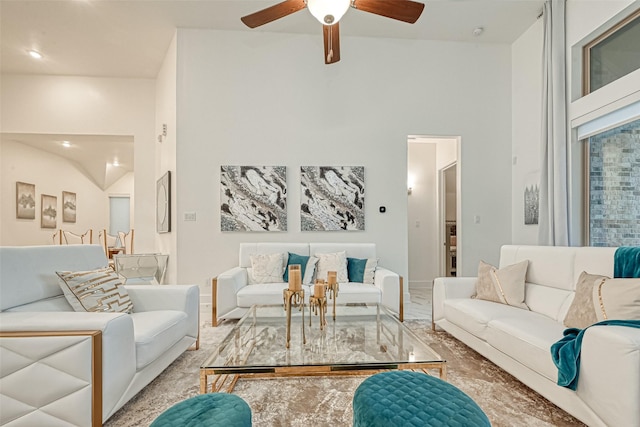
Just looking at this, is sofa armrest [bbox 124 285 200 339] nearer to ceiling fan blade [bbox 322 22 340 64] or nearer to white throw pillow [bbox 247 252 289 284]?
white throw pillow [bbox 247 252 289 284]

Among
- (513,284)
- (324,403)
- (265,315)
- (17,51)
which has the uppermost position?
(17,51)

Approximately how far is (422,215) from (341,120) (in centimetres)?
238

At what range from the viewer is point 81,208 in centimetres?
801

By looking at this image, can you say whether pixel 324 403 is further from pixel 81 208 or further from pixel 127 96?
pixel 81 208

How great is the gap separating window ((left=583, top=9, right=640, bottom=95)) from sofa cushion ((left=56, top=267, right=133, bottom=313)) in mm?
4527

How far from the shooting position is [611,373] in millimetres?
1393

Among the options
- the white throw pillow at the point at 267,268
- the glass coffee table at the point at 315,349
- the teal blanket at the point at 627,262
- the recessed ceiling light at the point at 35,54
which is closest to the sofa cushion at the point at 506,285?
the teal blanket at the point at 627,262

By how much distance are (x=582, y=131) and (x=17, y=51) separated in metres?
7.20

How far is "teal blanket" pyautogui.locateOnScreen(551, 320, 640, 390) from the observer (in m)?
1.54

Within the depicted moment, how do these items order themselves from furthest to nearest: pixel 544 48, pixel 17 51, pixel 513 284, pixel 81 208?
pixel 81 208 → pixel 17 51 → pixel 544 48 → pixel 513 284

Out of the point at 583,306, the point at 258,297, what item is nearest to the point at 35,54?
the point at 258,297

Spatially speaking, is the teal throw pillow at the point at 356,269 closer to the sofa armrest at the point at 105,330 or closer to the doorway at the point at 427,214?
the doorway at the point at 427,214

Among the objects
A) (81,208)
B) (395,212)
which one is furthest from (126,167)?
(395,212)

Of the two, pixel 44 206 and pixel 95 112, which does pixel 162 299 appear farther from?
pixel 44 206
